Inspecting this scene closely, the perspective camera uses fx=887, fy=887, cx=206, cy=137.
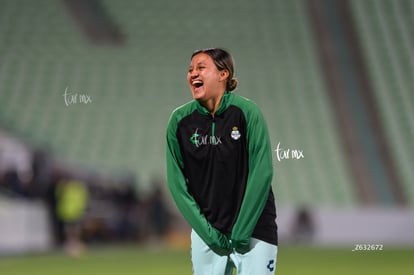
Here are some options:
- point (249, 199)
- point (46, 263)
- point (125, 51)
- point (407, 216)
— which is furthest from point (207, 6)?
point (249, 199)

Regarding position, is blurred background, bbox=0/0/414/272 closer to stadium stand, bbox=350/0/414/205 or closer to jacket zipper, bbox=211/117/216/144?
stadium stand, bbox=350/0/414/205

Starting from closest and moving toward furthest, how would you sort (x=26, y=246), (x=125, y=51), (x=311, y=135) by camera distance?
(x=26, y=246)
(x=311, y=135)
(x=125, y=51)

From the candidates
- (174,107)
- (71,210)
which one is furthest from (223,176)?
(174,107)

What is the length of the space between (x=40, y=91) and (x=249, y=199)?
14.8m

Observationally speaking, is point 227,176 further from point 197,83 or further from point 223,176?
point 197,83

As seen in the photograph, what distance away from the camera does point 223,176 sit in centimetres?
349

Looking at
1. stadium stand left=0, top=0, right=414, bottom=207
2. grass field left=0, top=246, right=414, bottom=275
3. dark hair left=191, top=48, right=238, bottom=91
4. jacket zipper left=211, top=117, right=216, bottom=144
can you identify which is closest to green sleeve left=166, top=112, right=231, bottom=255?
jacket zipper left=211, top=117, right=216, bottom=144

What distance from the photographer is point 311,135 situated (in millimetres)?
17297

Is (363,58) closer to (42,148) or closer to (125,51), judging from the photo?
(125,51)

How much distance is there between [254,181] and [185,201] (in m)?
0.29

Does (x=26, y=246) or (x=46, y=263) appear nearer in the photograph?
(x=46, y=263)

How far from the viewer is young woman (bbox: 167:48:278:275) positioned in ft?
11.3

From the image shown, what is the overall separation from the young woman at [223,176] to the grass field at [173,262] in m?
6.30

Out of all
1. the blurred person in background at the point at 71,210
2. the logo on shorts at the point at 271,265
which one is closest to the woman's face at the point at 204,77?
the logo on shorts at the point at 271,265
